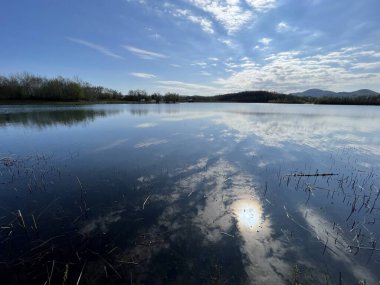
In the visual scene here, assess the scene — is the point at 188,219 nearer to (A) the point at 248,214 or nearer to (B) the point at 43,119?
(A) the point at 248,214

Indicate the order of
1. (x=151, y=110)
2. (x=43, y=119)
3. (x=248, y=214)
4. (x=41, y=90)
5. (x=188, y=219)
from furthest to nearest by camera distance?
1. (x=41, y=90)
2. (x=151, y=110)
3. (x=43, y=119)
4. (x=248, y=214)
5. (x=188, y=219)

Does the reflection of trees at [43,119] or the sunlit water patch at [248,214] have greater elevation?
the reflection of trees at [43,119]

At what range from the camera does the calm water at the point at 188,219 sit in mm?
4652

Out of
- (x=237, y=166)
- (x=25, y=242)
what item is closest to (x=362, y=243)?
(x=237, y=166)

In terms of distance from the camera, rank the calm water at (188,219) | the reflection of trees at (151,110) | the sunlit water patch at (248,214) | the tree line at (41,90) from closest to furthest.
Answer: the calm water at (188,219) < the sunlit water patch at (248,214) < the reflection of trees at (151,110) < the tree line at (41,90)

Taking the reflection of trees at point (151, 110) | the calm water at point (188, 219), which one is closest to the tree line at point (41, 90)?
the reflection of trees at point (151, 110)

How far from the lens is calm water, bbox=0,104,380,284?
465cm

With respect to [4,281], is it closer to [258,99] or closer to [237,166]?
[237,166]

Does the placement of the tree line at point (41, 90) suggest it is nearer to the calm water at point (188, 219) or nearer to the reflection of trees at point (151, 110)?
the reflection of trees at point (151, 110)

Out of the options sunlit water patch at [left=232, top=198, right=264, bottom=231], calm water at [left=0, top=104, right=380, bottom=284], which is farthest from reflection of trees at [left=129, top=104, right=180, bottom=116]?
sunlit water patch at [left=232, top=198, right=264, bottom=231]

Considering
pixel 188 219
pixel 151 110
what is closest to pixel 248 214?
pixel 188 219

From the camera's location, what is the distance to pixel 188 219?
6.60 m

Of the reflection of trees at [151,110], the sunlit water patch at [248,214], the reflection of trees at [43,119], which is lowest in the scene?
the reflection of trees at [151,110]

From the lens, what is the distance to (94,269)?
15.0 feet
